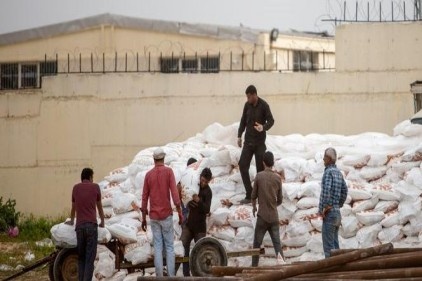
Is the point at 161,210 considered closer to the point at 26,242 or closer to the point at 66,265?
the point at 66,265

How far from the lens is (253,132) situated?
16.8m

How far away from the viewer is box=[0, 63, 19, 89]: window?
2825 cm

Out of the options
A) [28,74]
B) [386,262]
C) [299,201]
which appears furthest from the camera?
[28,74]

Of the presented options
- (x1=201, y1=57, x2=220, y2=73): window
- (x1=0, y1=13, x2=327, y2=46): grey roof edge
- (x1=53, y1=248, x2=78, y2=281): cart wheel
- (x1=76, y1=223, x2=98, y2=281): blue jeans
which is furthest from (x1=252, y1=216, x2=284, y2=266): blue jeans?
(x1=0, y1=13, x2=327, y2=46): grey roof edge

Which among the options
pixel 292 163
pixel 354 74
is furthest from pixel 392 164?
pixel 354 74

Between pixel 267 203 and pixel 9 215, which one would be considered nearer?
pixel 267 203

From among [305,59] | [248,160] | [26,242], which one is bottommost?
[26,242]

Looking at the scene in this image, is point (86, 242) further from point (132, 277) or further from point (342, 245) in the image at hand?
point (342, 245)

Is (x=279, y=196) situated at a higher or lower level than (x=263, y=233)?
higher

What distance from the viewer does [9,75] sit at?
93.1 feet

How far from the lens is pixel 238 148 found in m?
17.4

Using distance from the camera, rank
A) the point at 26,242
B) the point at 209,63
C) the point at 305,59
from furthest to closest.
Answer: the point at 305,59, the point at 209,63, the point at 26,242

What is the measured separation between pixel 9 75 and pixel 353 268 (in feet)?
63.4

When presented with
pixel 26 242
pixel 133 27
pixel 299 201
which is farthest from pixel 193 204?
pixel 133 27
